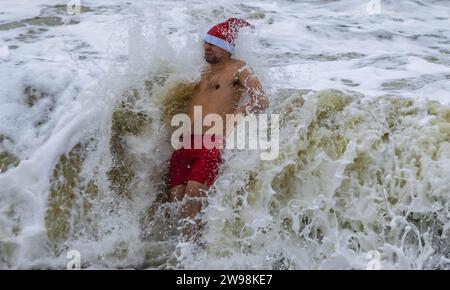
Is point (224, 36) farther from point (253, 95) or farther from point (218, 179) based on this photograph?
point (218, 179)

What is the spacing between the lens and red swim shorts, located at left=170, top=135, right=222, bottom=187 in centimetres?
420

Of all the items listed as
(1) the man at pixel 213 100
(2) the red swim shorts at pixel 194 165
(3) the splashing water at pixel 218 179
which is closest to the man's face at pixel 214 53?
(1) the man at pixel 213 100

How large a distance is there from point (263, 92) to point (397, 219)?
1.26 metres

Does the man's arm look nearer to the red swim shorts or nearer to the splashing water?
the splashing water

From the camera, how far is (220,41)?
460cm

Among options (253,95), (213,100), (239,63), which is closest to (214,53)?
(239,63)

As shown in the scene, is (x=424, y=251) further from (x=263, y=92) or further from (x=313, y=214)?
(x=263, y=92)

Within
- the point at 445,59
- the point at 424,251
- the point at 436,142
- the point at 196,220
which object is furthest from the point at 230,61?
the point at 445,59

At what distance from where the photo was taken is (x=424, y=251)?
3.89 metres

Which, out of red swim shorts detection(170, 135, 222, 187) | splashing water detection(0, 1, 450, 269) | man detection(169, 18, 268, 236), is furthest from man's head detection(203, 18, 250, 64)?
red swim shorts detection(170, 135, 222, 187)

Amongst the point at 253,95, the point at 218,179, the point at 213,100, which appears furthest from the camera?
the point at 213,100

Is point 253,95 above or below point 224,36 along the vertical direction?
below

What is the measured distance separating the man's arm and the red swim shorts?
0.33m

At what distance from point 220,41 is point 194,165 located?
0.99m
